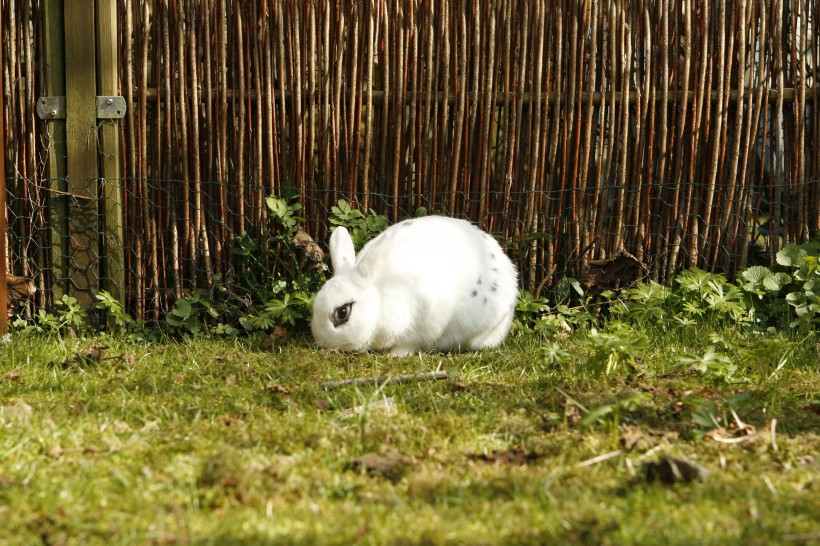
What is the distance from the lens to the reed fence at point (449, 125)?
4637mm

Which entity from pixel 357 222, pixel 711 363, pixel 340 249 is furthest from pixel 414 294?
pixel 711 363

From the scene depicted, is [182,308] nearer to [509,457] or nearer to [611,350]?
[611,350]

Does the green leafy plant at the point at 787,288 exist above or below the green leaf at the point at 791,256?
below

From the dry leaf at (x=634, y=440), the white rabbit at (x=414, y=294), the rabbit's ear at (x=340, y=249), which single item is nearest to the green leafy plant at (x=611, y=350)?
the dry leaf at (x=634, y=440)

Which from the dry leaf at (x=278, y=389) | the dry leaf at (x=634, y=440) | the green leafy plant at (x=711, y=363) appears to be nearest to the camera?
the dry leaf at (x=634, y=440)

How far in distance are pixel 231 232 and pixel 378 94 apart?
→ 1076 mm

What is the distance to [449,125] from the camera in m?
4.81

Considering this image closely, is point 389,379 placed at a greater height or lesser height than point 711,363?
lesser

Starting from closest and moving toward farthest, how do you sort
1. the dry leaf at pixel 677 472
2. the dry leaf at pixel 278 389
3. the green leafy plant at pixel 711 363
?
the dry leaf at pixel 677 472 → the green leafy plant at pixel 711 363 → the dry leaf at pixel 278 389

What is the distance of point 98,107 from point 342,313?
1.73 meters

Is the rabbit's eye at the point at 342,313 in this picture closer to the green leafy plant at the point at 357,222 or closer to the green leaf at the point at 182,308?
the green leafy plant at the point at 357,222

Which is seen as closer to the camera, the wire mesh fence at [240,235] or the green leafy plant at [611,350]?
the green leafy plant at [611,350]

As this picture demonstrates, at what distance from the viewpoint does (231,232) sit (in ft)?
15.7

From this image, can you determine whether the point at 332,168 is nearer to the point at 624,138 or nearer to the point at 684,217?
the point at 624,138
